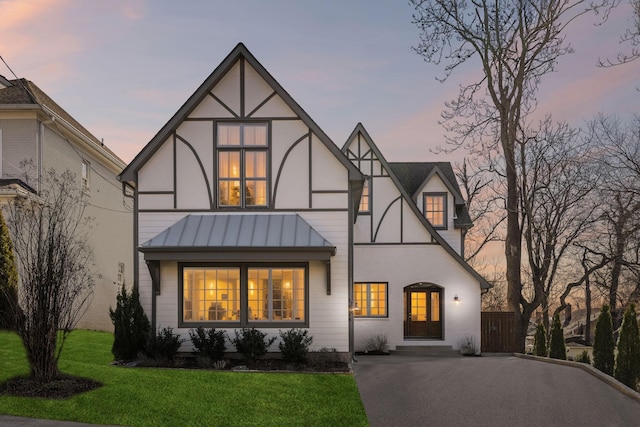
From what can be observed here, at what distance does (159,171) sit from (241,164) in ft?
7.55

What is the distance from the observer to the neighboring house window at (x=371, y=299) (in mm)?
20406

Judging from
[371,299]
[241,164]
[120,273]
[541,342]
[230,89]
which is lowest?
[541,342]

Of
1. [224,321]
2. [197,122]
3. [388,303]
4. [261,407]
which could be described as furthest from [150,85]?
[261,407]

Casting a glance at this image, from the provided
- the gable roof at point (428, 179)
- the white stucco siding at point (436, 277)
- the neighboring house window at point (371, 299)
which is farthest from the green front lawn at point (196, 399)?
the gable roof at point (428, 179)

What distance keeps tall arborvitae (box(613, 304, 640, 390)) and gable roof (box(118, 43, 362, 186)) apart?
8.84m

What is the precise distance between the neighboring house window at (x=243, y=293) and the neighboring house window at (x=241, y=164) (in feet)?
6.49

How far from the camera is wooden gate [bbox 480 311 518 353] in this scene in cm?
2134

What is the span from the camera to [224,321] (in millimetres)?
14070

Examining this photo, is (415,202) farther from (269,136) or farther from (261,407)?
(261,407)

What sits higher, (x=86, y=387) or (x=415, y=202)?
(x=415, y=202)

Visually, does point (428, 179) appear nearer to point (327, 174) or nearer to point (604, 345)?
point (327, 174)

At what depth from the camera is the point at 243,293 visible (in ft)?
46.2

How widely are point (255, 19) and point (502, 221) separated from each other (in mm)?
19410

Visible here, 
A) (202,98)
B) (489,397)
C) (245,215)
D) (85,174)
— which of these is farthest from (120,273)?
(489,397)
